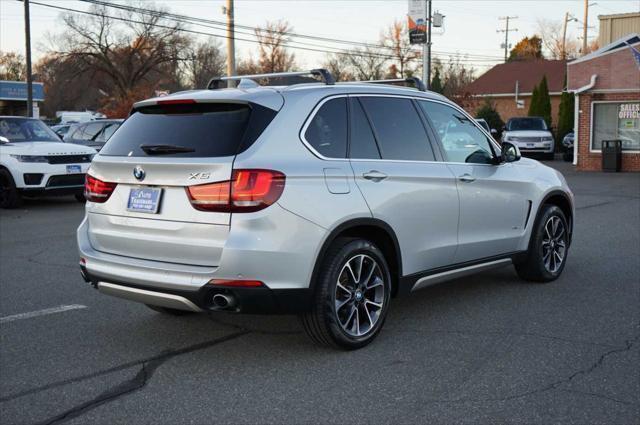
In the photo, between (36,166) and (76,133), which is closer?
(36,166)

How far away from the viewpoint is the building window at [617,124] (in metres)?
25.6

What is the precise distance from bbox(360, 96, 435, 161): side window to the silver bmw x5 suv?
1 cm

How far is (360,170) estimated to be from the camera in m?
5.12

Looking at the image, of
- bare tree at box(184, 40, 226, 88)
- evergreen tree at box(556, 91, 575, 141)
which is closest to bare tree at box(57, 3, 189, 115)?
bare tree at box(184, 40, 226, 88)

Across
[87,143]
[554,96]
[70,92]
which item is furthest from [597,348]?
[70,92]

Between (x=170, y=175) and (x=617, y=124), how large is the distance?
2441 cm

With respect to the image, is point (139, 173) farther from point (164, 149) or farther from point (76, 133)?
point (76, 133)

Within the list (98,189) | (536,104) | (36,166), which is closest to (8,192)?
(36,166)

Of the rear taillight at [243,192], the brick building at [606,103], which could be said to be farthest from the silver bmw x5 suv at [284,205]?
the brick building at [606,103]

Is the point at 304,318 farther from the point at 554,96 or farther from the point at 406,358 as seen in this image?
the point at 554,96

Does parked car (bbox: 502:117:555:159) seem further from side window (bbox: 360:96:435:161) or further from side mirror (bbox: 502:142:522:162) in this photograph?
side window (bbox: 360:96:435:161)

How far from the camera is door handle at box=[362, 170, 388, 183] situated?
203 inches

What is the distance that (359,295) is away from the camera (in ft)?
16.8

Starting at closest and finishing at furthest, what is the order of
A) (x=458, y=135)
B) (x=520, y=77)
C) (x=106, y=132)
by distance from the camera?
(x=458, y=135) → (x=106, y=132) → (x=520, y=77)
